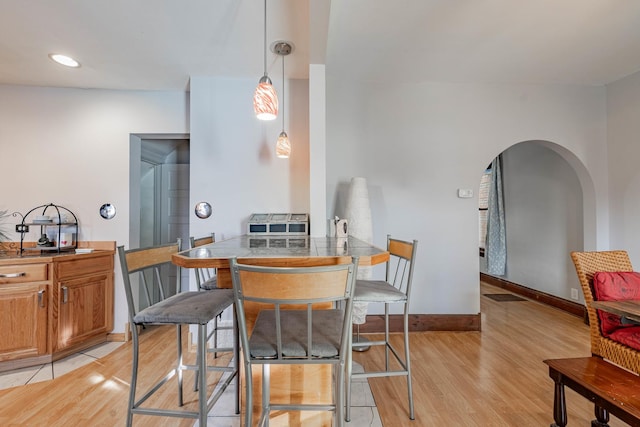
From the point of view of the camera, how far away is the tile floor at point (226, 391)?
1.71 meters

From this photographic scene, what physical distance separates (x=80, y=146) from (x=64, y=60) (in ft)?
2.61

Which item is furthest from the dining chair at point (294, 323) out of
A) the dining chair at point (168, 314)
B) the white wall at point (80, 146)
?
the white wall at point (80, 146)

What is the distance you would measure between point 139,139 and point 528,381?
3997 millimetres

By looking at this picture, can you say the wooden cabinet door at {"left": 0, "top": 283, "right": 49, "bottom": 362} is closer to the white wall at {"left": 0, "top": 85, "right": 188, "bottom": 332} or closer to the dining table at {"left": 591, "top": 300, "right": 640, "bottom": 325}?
the white wall at {"left": 0, "top": 85, "right": 188, "bottom": 332}

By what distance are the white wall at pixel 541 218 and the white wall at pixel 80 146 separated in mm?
4211

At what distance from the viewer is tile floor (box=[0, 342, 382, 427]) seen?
171cm

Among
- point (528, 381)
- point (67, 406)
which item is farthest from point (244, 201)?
point (528, 381)

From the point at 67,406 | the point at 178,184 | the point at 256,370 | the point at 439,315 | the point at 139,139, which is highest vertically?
the point at 139,139

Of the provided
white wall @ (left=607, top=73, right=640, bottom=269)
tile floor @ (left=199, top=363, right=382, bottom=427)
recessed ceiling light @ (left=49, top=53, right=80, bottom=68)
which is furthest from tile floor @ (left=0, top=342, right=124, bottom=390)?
white wall @ (left=607, top=73, right=640, bottom=269)

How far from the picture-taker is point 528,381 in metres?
2.09

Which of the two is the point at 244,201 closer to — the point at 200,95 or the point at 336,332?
the point at 200,95

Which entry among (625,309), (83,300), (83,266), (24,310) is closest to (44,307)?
(24,310)

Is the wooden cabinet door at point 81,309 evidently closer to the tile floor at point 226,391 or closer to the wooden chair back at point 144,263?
the tile floor at point 226,391

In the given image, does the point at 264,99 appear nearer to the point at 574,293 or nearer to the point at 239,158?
the point at 239,158
